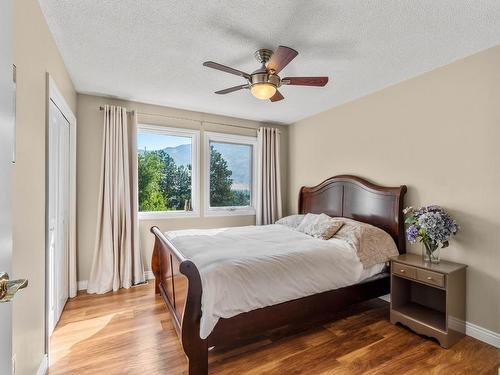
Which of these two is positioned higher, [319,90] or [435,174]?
[319,90]

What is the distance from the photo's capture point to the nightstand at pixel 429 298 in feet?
7.45

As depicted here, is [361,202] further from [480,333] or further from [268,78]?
[268,78]

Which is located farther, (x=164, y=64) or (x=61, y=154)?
(x=61, y=154)

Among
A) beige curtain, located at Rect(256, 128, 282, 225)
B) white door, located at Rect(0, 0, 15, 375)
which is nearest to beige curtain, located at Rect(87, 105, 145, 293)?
beige curtain, located at Rect(256, 128, 282, 225)

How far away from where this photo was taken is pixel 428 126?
9.11 ft

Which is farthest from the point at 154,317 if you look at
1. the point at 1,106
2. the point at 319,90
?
the point at 319,90

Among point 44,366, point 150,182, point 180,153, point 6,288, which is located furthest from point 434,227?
point 150,182

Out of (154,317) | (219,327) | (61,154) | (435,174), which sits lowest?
(154,317)

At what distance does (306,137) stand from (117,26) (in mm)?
3216

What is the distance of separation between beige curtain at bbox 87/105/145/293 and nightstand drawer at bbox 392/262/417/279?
124 inches

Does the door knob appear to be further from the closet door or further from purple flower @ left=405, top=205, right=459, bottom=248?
purple flower @ left=405, top=205, right=459, bottom=248

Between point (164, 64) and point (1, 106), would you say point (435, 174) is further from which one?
point (1, 106)

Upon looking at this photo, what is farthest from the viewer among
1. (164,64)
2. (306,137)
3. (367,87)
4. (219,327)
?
(306,137)

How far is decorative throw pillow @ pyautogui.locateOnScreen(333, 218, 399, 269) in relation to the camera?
106 inches
